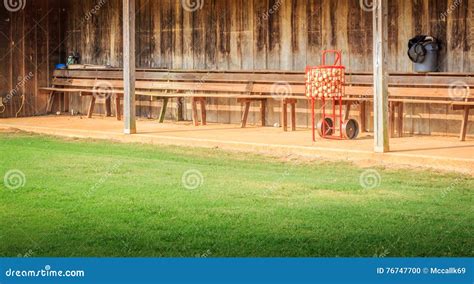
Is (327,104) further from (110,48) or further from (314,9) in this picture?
(110,48)

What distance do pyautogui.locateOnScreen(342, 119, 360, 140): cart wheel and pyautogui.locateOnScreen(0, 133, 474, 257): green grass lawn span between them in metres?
1.81

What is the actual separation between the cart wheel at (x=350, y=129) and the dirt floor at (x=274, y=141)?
0.20m

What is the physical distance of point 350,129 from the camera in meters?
17.5

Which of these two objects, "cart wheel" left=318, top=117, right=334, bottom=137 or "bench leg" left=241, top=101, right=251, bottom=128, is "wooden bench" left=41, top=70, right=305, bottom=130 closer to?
"bench leg" left=241, top=101, right=251, bottom=128

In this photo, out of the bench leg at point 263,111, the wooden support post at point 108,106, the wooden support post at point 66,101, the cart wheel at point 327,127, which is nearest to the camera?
the cart wheel at point 327,127

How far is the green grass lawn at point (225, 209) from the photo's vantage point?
31.2ft

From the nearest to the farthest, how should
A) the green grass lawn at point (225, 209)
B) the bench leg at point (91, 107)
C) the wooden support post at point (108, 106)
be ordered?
1. the green grass lawn at point (225, 209)
2. the bench leg at point (91, 107)
3. the wooden support post at point (108, 106)

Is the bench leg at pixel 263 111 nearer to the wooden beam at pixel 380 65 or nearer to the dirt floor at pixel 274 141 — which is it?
the dirt floor at pixel 274 141

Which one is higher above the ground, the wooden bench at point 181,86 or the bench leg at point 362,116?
the wooden bench at point 181,86

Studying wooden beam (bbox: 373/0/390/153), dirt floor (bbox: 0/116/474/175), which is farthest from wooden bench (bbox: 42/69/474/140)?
wooden beam (bbox: 373/0/390/153)

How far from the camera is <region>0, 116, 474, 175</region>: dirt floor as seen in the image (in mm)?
14977

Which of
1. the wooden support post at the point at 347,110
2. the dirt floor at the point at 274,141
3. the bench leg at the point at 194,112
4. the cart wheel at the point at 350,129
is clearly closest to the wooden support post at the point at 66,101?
the dirt floor at the point at 274,141

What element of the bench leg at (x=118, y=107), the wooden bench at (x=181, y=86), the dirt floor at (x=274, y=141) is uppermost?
the wooden bench at (x=181, y=86)

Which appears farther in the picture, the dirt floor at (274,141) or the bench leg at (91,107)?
the bench leg at (91,107)
